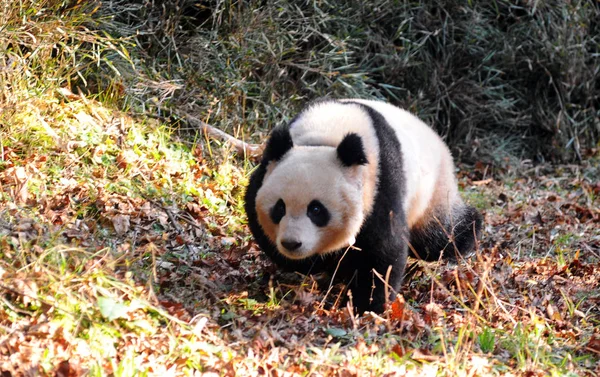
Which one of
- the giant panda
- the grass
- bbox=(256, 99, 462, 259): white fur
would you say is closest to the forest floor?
the grass

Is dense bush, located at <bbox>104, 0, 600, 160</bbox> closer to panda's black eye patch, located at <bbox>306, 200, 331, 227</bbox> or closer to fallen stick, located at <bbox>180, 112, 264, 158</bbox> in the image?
fallen stick, located at <bbox>180, 112, 264, 158</bbox>

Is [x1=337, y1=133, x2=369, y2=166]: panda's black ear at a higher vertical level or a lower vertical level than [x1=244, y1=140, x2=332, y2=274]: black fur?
higher

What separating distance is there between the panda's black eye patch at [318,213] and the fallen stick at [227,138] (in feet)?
10.2

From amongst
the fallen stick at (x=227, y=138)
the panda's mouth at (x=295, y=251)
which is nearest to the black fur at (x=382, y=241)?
the panda's mouth at (x=295, y=251)

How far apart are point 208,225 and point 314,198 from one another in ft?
6.48

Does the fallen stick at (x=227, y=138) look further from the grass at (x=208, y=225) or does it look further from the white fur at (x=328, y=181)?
the white fur at (x=328, y=181)

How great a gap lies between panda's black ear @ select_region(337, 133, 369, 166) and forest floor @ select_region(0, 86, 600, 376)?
2.62ft

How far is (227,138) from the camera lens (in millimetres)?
7852

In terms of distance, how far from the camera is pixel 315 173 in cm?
465

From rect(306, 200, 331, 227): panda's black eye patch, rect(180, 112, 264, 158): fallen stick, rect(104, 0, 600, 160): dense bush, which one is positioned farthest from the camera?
rect(104, 0, 600, 160): dense bush

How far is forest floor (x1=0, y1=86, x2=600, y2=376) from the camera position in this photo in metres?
3.84

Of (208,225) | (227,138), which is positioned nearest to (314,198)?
(208,225)

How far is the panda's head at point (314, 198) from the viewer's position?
181 inches

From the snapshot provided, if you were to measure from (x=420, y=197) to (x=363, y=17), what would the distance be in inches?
189
